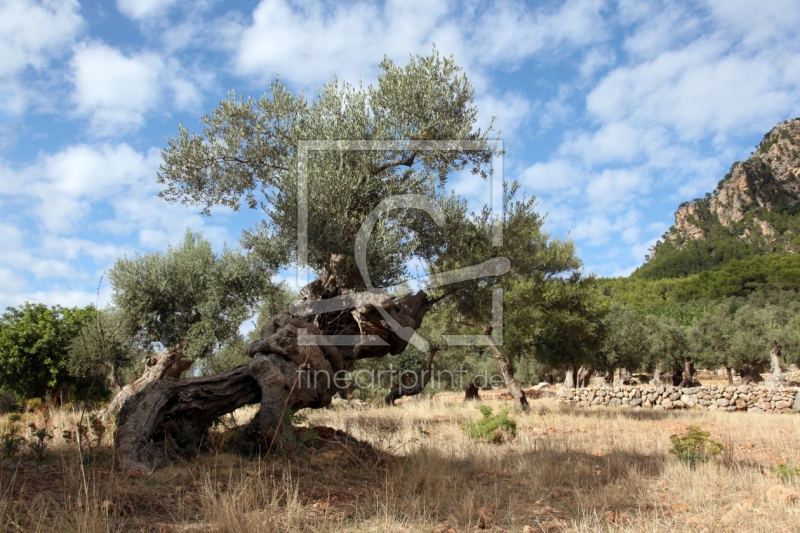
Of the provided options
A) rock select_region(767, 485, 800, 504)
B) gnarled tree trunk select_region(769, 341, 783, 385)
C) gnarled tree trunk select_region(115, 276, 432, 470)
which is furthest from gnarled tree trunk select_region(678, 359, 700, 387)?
rock select_region(767, 485, 800, 504)

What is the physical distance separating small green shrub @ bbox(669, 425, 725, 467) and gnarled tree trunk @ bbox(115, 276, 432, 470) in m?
4.90

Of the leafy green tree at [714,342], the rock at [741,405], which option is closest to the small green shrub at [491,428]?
the rock at [741,405]

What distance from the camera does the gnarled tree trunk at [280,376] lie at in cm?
724

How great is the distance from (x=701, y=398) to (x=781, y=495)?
21772mm

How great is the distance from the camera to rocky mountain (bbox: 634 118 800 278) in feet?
386

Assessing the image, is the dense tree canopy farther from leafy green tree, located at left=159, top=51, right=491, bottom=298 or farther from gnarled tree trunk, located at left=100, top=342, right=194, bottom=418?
leafy green tree, located at left=159, top=51, right=491, bottom=298

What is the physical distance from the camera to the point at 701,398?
24875 millimetres

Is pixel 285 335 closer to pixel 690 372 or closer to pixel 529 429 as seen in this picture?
pixel 529 429

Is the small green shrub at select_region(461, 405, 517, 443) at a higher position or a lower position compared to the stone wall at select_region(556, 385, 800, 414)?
higher

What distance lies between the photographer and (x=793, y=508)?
548 cm

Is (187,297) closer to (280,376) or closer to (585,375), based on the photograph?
(280,376)

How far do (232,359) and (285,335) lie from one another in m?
13.5

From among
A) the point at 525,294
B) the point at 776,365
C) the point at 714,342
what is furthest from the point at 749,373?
the point at 525,294

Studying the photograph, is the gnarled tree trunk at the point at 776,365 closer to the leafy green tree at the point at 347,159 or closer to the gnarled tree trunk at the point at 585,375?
the gnarled tree trunk at the point at 585,375
